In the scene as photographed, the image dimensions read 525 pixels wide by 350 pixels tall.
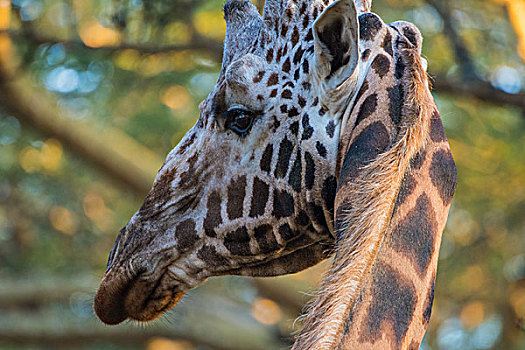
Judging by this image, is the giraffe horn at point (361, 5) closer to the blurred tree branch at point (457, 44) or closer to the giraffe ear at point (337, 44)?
the giraffe ear at point (337, 44)

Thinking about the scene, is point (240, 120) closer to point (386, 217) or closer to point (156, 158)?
point (386, 217)

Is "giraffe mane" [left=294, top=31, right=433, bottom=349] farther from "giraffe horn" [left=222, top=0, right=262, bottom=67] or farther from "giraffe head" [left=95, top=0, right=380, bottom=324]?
"giraffe horn" [left=222, top=0, right=262, bottom=67]

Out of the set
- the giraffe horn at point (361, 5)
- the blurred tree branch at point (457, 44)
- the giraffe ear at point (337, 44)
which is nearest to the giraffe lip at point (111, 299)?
the giraffe ear at point (337, 44)

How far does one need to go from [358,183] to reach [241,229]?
20.9 inches

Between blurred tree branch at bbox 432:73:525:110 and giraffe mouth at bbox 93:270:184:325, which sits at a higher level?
giraffe mouth at bbox 93:270:184:325

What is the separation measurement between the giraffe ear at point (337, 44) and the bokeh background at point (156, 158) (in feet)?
6.83

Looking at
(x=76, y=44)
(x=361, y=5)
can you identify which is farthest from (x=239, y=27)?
(x=76, y=44)

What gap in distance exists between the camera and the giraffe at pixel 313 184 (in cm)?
177

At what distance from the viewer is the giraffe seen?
177 cm

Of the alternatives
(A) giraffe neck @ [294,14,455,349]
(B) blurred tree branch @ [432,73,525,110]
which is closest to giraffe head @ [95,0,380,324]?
(A) giraffe neck @ [294,14,455,349]

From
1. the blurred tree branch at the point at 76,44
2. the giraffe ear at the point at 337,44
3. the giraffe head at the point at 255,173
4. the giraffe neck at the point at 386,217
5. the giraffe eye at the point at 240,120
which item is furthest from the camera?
the blurred tree branch at the point at 76,44

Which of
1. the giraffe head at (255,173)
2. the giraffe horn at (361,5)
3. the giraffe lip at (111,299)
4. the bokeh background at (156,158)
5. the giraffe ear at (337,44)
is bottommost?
the bokeh background at (156,158)

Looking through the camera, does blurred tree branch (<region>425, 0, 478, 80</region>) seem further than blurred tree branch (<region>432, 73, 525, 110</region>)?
Yes

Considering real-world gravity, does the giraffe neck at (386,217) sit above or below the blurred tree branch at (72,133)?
above
